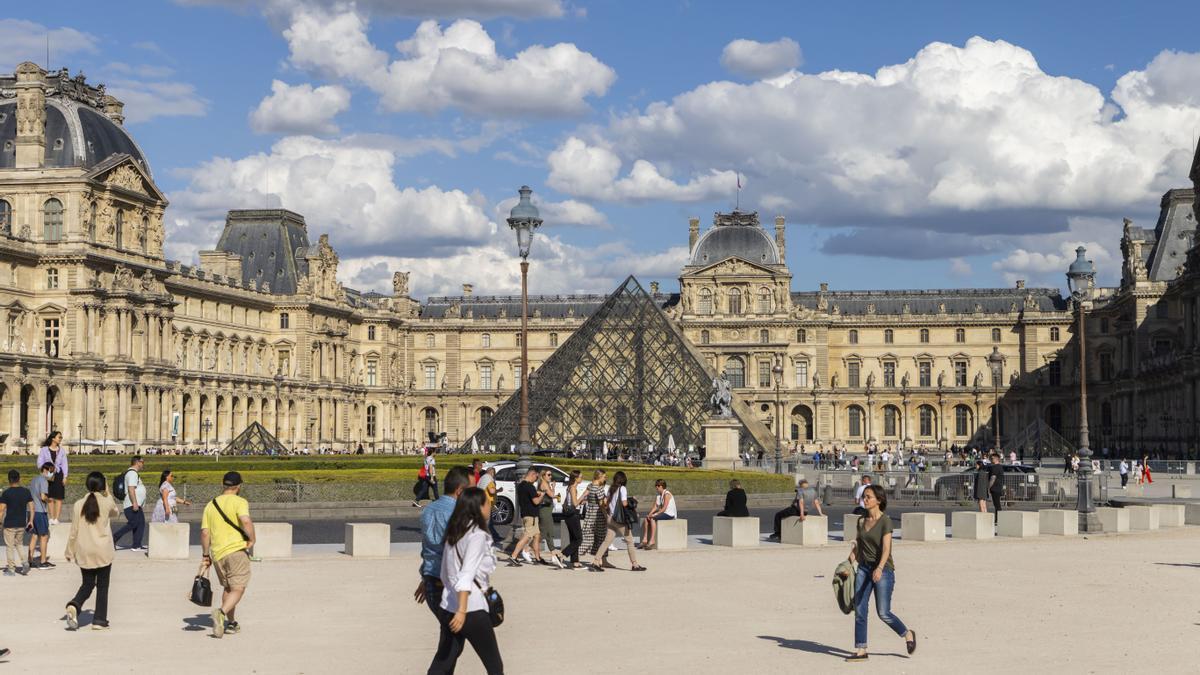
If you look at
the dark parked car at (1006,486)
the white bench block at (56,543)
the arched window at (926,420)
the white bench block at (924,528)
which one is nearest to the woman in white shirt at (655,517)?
the white bench block at (924,528)

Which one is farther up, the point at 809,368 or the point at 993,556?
the point at 809,368

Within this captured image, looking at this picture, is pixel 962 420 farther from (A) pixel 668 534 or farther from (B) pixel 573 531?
(B) pixel 573 531

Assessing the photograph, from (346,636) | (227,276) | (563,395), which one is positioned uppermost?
(227,276)

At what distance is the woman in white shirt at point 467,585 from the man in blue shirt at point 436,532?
875 millimetres

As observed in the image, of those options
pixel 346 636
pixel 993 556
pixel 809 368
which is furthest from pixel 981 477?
pixel 809 368

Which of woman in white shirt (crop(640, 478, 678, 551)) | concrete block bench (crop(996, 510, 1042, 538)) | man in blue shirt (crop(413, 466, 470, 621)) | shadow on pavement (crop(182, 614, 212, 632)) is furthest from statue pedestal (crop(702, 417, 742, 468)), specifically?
man in blue shirt (crop(413, 466, 470, 621))

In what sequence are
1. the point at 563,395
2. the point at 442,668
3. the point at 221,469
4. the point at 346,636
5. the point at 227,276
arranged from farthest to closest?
the point at 227,276, the point at 563,395, the point at 221,469, the point at 346,636, the point at 442,668

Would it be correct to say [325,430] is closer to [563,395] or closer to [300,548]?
[563,395]

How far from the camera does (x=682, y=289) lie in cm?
10088

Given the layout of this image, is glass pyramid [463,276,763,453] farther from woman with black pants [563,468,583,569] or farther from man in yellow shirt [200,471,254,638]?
man in yellow shirt [200,471,254,638]

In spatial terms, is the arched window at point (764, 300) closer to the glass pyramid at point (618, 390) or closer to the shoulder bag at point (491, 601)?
the glass pyramid at point (618, 390)

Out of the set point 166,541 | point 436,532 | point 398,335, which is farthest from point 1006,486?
point 398,335

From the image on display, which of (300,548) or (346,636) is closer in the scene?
(346,636)

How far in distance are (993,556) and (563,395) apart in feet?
126
